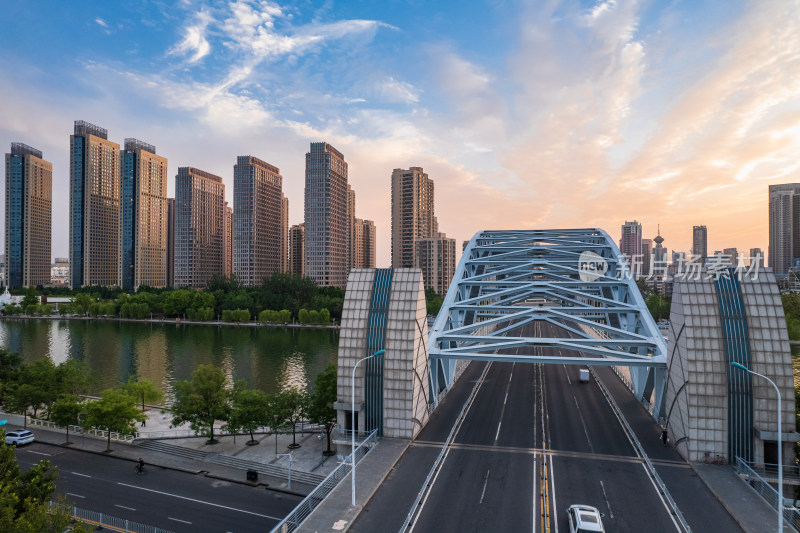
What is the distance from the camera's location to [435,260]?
170 metres

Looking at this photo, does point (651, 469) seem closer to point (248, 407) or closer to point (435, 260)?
point (248, 407)

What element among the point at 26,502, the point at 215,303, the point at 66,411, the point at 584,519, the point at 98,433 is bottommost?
the point at 98,433

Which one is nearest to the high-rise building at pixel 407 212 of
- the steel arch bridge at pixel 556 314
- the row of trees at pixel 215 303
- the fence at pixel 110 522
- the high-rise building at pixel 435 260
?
the high-rise building at pixel 435 260

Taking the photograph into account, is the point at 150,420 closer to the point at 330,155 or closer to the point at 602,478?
the point at 602,478

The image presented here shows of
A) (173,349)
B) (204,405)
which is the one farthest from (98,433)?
(173,349)

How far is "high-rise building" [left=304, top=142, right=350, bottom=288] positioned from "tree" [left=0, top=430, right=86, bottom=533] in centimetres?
13885

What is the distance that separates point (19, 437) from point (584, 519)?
128 feet

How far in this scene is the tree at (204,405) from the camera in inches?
1356

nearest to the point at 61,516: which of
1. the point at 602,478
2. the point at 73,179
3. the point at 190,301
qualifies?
the point at 602,478

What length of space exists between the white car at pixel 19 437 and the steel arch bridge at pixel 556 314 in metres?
30.4

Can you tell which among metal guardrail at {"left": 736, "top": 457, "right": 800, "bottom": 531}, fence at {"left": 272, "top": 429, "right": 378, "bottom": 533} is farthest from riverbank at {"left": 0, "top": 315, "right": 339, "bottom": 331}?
metal guardrail at {"left": 736, "top": 457, "right": 800, "bottom": 531}

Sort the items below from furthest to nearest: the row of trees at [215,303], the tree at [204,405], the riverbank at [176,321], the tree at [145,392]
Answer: the row of trees at [215,303], the riverbank at [176,321], the tree at [145,392], the tree at [204,405]

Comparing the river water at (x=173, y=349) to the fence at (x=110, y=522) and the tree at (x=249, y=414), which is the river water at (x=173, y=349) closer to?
the tree at (x=249, y=414)

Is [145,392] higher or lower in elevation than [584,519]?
lower
